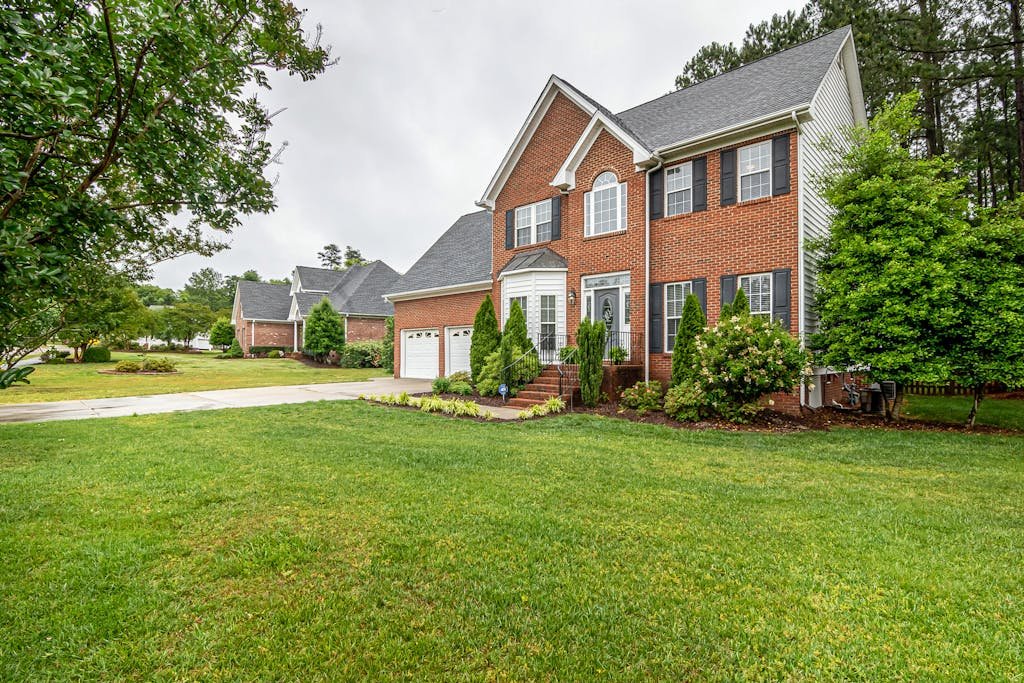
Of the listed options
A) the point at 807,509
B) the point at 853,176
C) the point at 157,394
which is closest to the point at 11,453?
the point at 157,394

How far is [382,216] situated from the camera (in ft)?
133

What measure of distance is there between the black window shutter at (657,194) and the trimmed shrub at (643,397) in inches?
175

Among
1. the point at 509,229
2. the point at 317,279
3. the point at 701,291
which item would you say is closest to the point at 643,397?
the point at 701,291

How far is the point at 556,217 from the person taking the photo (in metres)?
14.4

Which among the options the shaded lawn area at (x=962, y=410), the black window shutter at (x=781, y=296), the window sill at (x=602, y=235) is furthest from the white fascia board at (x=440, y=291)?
the shaded lawn area at (x=962, y=410)

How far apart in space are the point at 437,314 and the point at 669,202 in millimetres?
10003

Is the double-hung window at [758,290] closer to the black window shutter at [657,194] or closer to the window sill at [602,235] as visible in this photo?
the black window shutter at [657,194]

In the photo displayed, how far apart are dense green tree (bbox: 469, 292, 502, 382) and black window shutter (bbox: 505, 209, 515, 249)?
2397 millimetres

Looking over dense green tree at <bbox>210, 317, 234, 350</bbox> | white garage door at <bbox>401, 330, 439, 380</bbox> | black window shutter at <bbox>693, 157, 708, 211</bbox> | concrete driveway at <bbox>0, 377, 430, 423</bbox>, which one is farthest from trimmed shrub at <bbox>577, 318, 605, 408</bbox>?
dense green tree at <bbox>210, 317, 234, 350</bbox>

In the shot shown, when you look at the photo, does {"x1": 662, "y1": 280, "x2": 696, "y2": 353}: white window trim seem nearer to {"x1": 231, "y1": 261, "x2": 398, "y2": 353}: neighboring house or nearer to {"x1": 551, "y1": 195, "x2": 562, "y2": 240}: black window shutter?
{"x1": 551, "y1": 195, "x2": 562, "y2": 240}: black window shutter

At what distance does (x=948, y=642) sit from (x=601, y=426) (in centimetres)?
Result: 660

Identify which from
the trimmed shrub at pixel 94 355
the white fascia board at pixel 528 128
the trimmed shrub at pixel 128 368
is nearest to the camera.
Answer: the white fascia board at pixel 528 128

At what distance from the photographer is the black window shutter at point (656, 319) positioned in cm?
1222

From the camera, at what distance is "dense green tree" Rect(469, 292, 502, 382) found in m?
14.2
